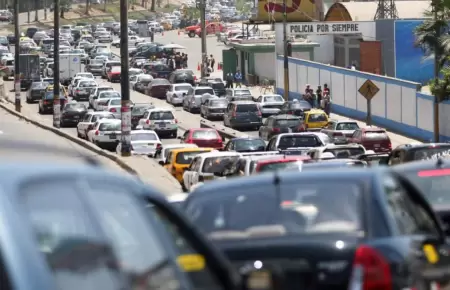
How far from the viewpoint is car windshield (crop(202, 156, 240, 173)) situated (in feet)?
96.1

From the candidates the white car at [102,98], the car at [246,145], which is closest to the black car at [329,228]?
the car at [246,145]

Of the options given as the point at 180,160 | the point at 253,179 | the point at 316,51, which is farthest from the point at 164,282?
the point at 316,51

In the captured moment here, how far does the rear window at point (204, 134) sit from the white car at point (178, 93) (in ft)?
81.0

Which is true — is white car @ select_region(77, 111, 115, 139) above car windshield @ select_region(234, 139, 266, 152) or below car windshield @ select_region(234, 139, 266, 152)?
above

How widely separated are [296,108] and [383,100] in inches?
176

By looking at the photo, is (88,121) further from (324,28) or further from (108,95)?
(324,28)

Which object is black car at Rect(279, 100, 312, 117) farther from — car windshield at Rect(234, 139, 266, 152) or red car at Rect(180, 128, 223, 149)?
car windshield at Rect(234, 139, 266, 152)

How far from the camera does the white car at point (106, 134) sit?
4672 centimetres

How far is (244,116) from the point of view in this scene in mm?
54656

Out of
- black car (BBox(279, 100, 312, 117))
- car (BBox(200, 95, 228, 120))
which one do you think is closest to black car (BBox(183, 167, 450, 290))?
black car (BBox(279, 100, 312, 117))

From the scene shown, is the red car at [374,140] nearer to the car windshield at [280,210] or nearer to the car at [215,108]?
the car at [215,108]

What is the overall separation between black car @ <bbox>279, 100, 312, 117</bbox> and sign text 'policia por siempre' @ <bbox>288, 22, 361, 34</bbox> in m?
17.1

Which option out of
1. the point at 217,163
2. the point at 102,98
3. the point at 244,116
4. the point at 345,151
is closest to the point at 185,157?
the point at 217,163

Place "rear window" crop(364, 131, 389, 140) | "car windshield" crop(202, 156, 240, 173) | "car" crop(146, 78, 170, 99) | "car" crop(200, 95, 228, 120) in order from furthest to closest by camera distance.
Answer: "car" crop(146, 78, 170, 99) < "car" crop(200, 95, 228, 120) < "rear window" crop(364, 131, 389, 140) < "car windshield" crop(202, 156, 240, 173)
